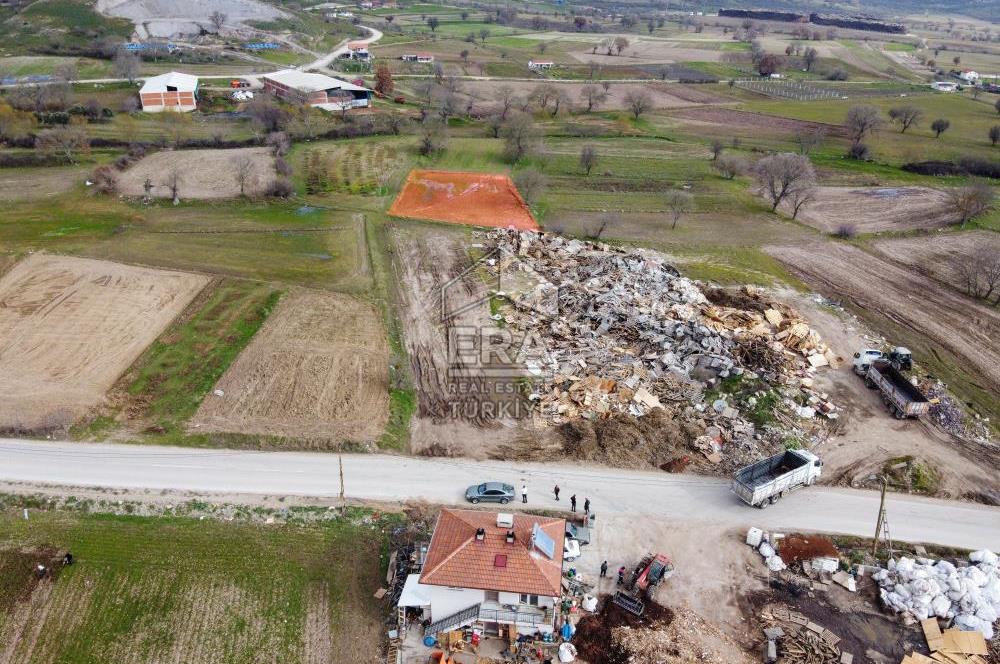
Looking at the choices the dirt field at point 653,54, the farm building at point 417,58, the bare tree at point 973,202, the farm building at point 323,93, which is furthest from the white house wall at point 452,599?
the dirt field at point 653,54

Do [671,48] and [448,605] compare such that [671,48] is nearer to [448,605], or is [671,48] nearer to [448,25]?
[448,25]

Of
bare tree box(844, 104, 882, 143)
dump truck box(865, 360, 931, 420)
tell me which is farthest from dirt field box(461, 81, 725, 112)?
dump truck box(865, 360, 931, 420)

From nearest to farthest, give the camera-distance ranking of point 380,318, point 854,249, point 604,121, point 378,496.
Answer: point 378,496
point 380,318
point 854,249
point 604,121

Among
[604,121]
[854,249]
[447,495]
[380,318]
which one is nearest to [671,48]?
[604,121]

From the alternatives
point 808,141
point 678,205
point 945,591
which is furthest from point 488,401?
point 808,141

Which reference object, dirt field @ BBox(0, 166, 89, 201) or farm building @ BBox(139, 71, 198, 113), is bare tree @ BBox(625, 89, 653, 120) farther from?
dirt field @ BBox(0, 166, 89, 201)

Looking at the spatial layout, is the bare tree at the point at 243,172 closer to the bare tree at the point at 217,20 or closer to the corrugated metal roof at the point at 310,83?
the corrugated metal roof at the point at 310,83
